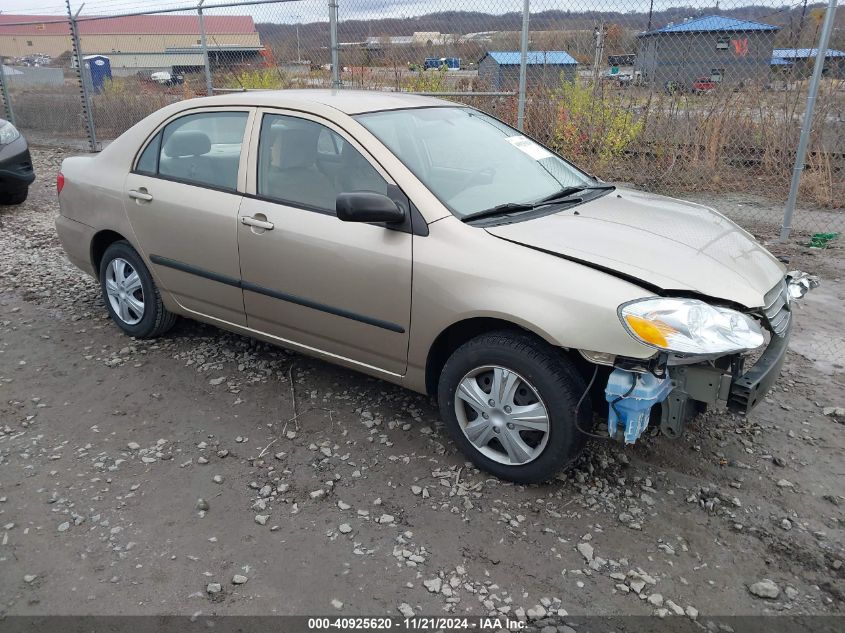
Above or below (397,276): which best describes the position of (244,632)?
below

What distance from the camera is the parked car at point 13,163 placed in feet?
26.7

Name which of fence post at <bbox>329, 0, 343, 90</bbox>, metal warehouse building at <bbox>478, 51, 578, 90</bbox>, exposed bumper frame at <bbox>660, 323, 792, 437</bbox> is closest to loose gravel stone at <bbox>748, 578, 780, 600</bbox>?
exposed bumper frame at <bbox>660, 323, 792, 437</bbox>

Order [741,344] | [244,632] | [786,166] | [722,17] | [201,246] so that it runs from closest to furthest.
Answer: [244,632] → [741,344] → [201,246] → [722,17] → [786,166]

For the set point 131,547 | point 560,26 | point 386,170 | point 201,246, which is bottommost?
point 131,547

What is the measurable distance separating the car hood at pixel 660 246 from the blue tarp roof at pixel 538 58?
4.77m

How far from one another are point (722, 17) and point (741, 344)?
244 inches

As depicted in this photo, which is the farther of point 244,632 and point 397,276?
point 397,276

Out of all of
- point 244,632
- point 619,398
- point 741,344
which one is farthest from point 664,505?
point 244,632

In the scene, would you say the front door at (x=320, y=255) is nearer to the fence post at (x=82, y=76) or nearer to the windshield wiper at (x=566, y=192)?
the windshield wiper at (x=566, y=192)

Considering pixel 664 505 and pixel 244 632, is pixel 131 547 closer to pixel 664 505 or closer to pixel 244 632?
pixel 244 632

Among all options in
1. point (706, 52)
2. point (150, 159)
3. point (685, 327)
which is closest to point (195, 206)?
point (150, 159)

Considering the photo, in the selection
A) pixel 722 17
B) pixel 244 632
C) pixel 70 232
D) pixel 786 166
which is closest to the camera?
pixel 244 632

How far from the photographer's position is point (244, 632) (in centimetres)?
235

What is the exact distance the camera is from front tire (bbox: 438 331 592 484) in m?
2.87
